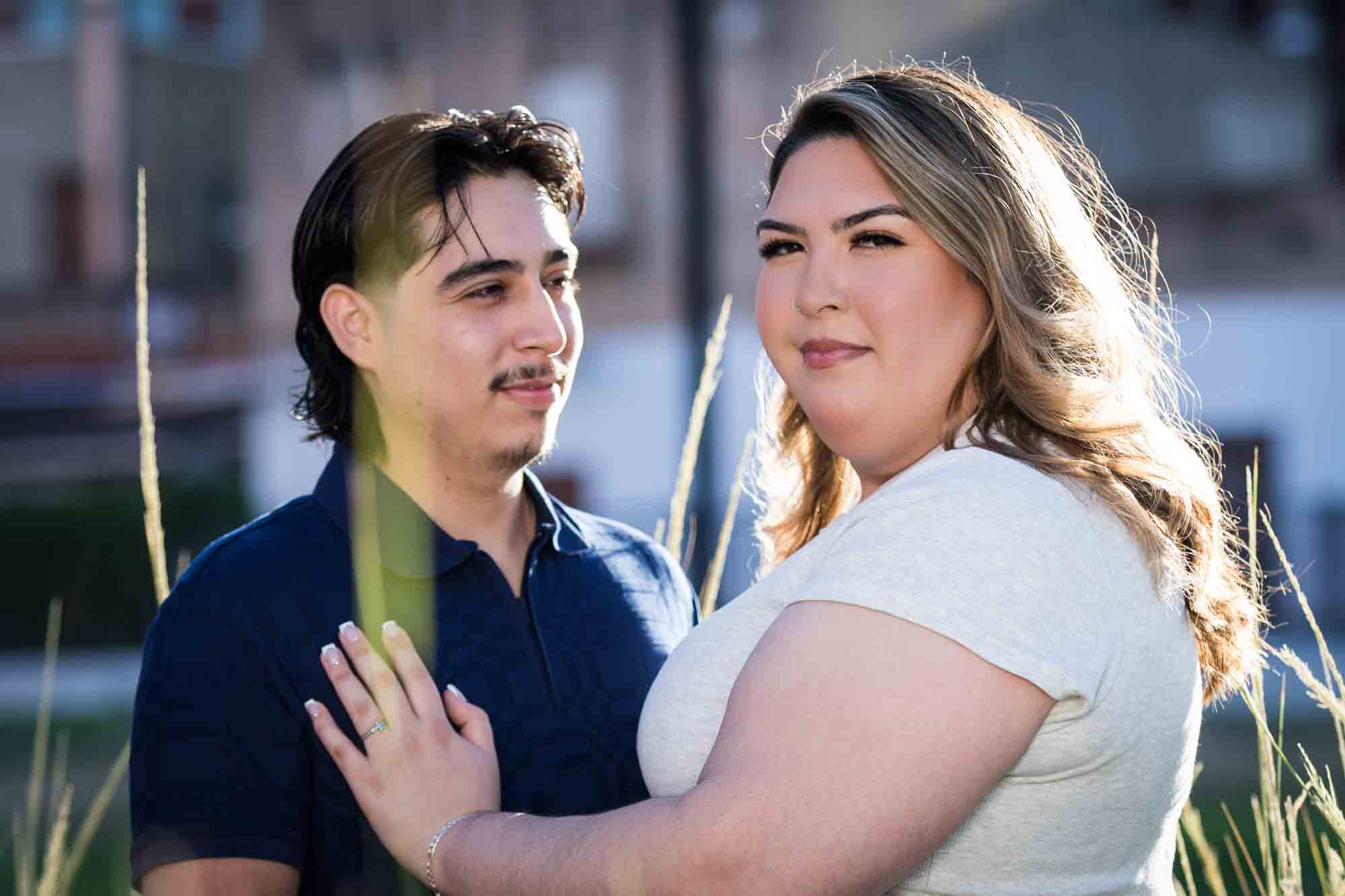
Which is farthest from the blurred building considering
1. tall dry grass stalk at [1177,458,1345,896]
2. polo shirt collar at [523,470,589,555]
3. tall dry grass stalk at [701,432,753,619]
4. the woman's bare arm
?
the woman's bare arm

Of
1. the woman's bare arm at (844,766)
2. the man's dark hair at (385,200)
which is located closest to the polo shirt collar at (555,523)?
the man's dark hair at (385,200)

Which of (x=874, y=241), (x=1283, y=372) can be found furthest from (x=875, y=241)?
(x=1283, y=372)

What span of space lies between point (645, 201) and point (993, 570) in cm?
1396

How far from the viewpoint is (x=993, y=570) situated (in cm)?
164

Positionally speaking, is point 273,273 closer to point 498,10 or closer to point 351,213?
point 498,10

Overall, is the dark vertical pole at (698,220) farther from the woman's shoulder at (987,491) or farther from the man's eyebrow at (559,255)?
the woman's shoulder at (987,491)

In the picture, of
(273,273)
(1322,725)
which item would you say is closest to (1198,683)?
(1322,725)

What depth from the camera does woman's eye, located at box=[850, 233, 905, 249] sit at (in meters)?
1.94

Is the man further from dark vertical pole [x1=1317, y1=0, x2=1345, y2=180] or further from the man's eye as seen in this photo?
dark vertical pole [x1=1317, y1=0, x2=1345, y2=180]

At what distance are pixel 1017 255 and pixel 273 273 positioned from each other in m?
15.7

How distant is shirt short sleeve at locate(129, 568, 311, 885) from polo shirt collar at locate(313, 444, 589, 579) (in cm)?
26

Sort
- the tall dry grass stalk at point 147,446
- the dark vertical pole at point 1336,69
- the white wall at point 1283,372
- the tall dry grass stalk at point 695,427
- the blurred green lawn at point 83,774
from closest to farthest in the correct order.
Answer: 1. the tall dry grass stalk at point 147,446
2. the tall dry grass stalk at point 695,427
3. the blurred green lawn at point 83,774
4. the white wall at point 1283,372
5. the dark vertical pole at point 1336,69

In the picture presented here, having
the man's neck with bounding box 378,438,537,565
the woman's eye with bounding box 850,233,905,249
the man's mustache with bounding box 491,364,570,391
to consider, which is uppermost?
the woman's eye with bounding box 850,233,905,249

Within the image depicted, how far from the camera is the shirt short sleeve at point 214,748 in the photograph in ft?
6.86
